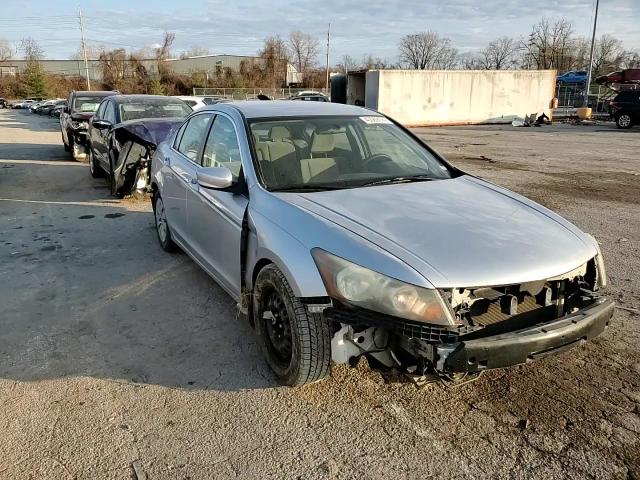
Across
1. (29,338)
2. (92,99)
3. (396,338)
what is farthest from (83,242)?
(92,99)

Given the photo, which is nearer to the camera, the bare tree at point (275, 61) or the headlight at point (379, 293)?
the headlight at point (379, 293)

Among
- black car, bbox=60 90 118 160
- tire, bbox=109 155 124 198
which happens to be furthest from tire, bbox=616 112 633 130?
tire, bbox=109 155 124 198

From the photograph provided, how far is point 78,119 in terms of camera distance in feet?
42.8

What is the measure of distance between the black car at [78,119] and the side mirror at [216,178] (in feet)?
33.6

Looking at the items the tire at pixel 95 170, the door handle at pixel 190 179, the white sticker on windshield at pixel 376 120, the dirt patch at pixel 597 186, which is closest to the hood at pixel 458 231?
the white sticker on windshield at pixel 376 120

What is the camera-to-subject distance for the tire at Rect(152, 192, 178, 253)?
558 centimetres

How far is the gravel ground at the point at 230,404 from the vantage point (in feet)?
8.36

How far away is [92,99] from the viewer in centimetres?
1495

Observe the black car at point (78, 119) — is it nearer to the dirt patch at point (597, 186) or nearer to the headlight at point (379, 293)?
the dirt patch at point (597, 186)

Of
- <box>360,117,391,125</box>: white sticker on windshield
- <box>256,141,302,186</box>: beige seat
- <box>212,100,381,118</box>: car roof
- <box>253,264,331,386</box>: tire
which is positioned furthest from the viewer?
<box>360,117,391,125</box>: white sticker on windshield

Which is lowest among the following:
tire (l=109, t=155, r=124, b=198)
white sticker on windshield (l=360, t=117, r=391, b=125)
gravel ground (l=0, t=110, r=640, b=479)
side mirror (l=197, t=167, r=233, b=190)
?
gravel ground (l=0, t=110, r=640, b=479)

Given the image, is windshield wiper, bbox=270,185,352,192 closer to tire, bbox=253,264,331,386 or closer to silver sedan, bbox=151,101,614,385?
silver sedan, bbox=151,101,614,385

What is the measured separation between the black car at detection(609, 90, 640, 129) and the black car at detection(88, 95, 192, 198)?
22.2 m

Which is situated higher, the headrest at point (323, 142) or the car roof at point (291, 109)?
the car roof at point (291, 109)
